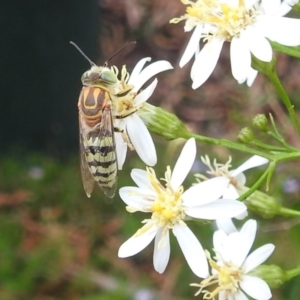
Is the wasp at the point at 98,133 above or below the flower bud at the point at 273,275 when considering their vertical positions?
above

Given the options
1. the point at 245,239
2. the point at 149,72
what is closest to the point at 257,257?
the point at 245,239

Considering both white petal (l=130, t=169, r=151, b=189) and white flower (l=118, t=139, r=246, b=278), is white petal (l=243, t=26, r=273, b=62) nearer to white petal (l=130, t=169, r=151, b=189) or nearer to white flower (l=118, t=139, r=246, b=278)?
white flower (l=118, t=139, r=246, b=278)

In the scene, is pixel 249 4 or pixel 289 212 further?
pixel 289 212

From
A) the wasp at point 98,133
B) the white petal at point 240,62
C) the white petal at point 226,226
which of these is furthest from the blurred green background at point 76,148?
the white petal at point 240,62

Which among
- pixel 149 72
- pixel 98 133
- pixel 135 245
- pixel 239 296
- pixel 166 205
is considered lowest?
pixel 239 296

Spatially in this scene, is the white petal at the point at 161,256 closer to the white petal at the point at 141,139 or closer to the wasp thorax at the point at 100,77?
the white petal at the point at 141,139

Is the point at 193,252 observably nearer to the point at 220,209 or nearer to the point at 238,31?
the point at 220,209
